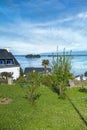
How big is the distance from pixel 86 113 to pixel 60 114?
7.90 ft

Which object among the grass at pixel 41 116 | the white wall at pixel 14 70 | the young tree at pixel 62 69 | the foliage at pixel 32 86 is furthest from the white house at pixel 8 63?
the grass at pixel 41 116

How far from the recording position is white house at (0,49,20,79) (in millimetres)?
69500

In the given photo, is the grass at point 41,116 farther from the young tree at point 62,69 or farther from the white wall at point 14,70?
the white wall at point 14,70

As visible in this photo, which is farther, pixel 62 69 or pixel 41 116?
pixel 62 69

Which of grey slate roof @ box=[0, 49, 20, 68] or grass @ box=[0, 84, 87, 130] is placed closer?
grass @ box=[0, 84, 87, 130]

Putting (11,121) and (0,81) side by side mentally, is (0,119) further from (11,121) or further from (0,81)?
(0,81)

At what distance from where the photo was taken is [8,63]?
7119cm

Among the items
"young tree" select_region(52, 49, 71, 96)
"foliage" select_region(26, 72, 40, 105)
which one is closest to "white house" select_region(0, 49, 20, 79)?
"young tree" select_region(52, 49, 71, 96)

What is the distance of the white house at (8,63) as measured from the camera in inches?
2736

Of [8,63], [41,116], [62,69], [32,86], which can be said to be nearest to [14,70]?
[8,63]

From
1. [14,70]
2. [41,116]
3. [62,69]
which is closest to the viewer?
[41,116]

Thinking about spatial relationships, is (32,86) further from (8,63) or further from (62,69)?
(8,63)

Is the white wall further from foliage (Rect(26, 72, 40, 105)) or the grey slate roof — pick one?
foliage (Rect(26, 72, 40, 105))

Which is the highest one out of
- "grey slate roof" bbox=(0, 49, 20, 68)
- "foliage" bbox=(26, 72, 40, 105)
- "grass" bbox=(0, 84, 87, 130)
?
"grey slate roof" bbox=(0, 49, 20, 68)
